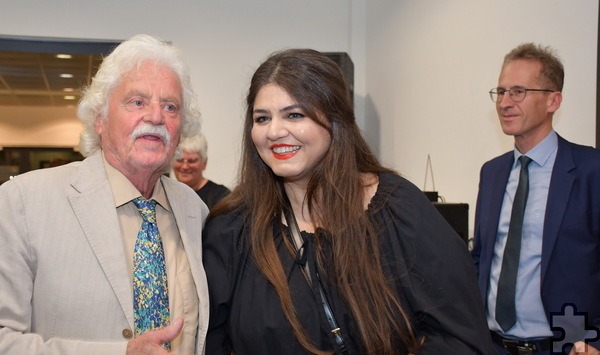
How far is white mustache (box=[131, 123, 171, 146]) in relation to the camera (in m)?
1.76

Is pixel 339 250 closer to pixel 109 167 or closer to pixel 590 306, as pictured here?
pixel 109 167

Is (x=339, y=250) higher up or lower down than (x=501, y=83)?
lower down

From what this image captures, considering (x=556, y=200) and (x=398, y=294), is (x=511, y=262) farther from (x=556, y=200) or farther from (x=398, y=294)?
(x=398, y=294)

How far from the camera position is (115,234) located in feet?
5.43

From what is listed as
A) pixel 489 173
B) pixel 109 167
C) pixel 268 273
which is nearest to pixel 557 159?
pixel 489 173

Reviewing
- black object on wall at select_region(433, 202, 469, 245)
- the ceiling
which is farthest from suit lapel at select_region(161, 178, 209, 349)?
the ceiling

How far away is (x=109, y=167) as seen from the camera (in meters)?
1.81

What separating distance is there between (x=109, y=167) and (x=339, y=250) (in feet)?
2.39

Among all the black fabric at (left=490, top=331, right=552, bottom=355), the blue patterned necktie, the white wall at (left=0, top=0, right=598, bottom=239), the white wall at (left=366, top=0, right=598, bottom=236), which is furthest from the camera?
the white wall at (left=0, top=0, right=598, bottom=239)

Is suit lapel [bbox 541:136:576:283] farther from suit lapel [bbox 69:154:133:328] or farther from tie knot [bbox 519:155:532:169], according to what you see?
suit lapel [bbox 69:154:133:328]

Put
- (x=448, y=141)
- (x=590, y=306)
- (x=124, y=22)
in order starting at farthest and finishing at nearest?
(x=124, y=22), (x=448, y=141), (x=590, y=306)

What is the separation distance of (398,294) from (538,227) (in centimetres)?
101

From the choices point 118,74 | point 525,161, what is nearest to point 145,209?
point 118,74

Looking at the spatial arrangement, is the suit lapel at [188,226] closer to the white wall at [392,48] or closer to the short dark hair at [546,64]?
the short dark hair at [546,64]
